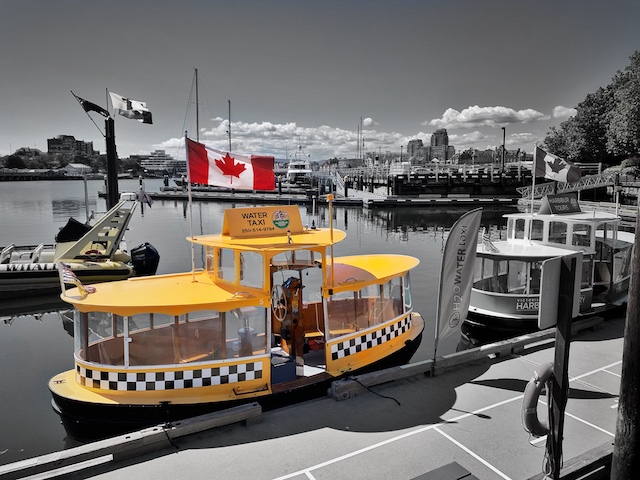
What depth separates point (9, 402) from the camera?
1044 cm

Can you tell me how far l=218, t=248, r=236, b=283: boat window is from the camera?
27.7 ft

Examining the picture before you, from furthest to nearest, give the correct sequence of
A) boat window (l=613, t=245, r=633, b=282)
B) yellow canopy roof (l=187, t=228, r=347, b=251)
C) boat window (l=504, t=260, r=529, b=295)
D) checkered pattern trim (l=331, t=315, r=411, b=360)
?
boat window (l=613, t=245, r=633, b=282)
boat window (l=504, t=260, r=529, b=295)
checkered pattern trim (l=331, t=315, r=411, b=360)
yellow canopy roof (l=187, t=228, r=347, b=251)

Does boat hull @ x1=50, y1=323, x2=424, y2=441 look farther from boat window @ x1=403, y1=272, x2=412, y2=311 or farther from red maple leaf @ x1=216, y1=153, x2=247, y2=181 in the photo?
red maple leaf @ x1=216, y1=153, x2=247, y2=181

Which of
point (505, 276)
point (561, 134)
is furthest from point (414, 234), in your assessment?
point (561, 134)

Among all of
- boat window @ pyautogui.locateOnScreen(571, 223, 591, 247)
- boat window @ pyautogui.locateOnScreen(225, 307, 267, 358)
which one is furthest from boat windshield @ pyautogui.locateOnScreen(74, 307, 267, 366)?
boat window @ pyautogui.locateOnScreen(571, 223, 591, 247)

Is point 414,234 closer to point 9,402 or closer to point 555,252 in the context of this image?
point 555,252

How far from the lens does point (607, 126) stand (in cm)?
5716

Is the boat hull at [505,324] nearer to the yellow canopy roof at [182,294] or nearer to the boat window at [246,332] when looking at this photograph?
the yellow canopy roof at [182,294]

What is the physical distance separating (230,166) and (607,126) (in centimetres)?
6283

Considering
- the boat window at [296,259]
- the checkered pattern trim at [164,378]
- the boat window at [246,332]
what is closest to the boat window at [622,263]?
the boat window at [296,259]

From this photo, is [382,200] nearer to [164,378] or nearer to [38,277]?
[38,277]

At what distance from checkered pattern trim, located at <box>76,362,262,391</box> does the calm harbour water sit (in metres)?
2.43

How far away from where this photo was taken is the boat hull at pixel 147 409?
24.1 ft

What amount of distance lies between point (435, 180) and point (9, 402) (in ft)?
201
